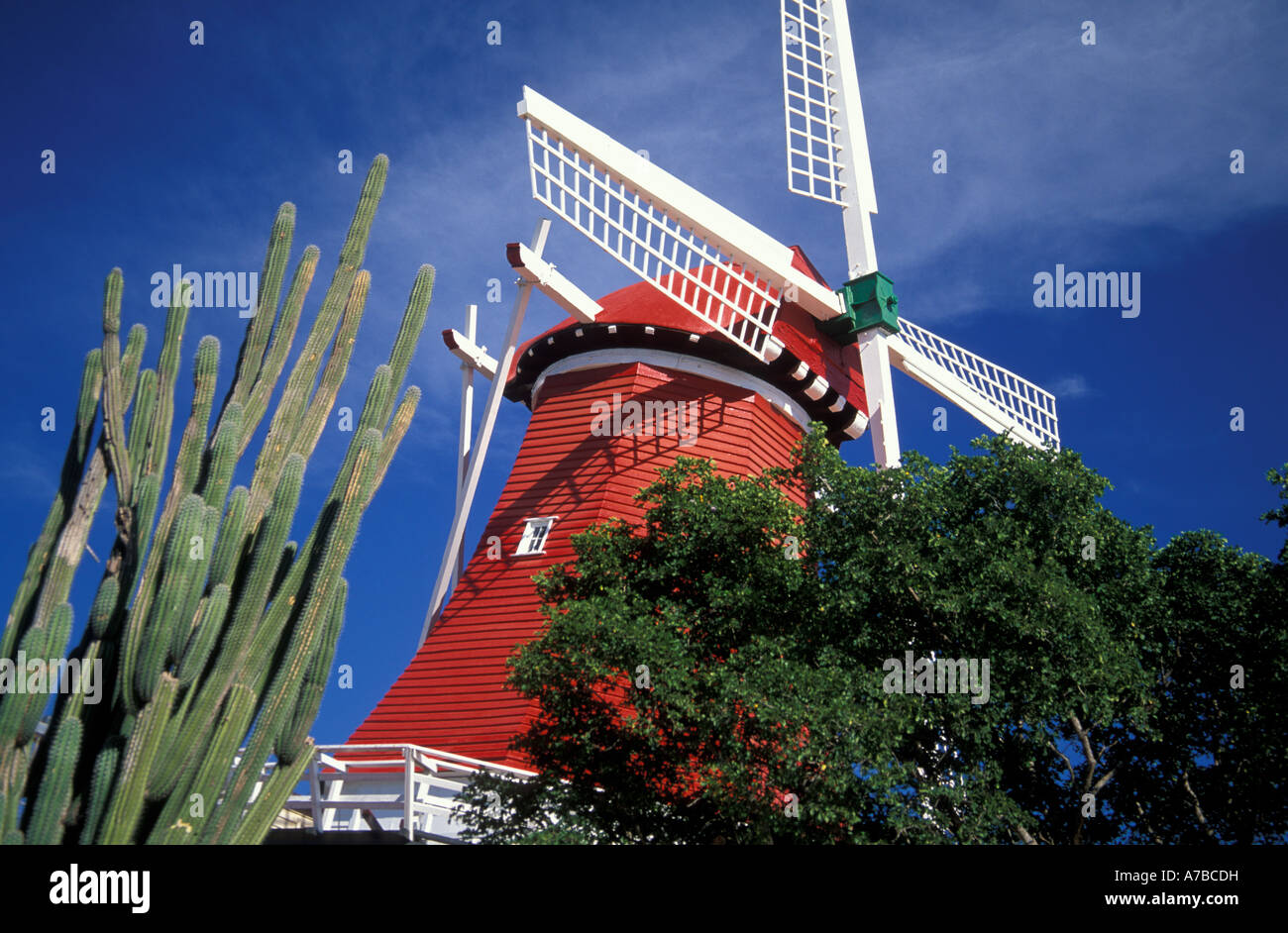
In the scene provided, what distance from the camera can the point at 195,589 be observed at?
8.79 m

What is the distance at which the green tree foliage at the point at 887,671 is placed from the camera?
500 inches

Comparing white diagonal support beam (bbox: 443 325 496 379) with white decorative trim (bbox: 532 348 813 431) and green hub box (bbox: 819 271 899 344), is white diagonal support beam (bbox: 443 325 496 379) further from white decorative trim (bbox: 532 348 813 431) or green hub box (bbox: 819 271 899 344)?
green hub box (bbox: 819 271 899 344)

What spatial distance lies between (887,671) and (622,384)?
26.1 feet

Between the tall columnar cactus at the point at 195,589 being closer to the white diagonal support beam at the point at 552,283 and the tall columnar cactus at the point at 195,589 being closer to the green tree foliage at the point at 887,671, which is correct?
the green tree foliage at the point at 887,671

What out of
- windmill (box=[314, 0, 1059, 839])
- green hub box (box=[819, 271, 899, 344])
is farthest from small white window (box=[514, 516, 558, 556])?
green hub box (box=[819, 271, 899, 344])

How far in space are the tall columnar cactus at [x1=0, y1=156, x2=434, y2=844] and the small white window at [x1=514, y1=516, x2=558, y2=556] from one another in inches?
296

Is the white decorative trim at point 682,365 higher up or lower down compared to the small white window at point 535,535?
higher up

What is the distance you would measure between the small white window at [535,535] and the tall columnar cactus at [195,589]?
296 inches

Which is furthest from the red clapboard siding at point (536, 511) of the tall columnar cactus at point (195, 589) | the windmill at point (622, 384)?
the tall columnar cactus at point (195, 589)

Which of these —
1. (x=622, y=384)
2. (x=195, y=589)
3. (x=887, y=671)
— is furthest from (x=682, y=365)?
(x=195, y=589)

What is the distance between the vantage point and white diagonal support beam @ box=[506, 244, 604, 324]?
19.1 meters
